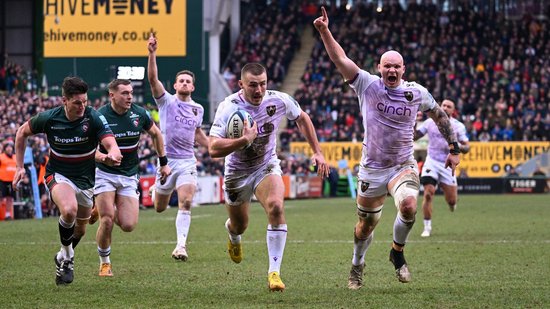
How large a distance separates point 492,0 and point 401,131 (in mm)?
49259

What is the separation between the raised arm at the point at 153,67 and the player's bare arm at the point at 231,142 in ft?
9.72

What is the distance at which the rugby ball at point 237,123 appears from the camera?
35.8ft

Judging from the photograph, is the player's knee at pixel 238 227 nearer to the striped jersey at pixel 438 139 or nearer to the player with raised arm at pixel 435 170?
the player with raised arm at pixel 435 170

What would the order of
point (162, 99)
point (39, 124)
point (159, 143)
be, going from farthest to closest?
point (162, 99)
point (159, 143)
point (39, 124)

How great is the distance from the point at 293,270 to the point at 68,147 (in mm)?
3280

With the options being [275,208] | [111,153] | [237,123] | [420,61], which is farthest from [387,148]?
[420,61]

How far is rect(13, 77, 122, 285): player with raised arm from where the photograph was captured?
1173 cm

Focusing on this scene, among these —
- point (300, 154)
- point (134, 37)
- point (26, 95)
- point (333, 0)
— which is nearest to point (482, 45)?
point (333, 0)

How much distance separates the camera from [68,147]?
11984mm

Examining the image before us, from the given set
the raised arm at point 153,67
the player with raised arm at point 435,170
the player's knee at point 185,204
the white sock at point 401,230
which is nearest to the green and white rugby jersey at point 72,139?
the raised arm at point 153,67

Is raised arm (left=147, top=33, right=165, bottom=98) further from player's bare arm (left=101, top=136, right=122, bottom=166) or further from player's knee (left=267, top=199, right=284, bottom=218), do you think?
player's knee (left=267, top=199, right=284, bottom=218)

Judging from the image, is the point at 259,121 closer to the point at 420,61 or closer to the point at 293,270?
the point at 293,270

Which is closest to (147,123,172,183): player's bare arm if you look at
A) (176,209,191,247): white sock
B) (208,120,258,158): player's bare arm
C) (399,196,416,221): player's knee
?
(176,209,191,247): white sock

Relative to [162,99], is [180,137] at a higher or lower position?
lower
